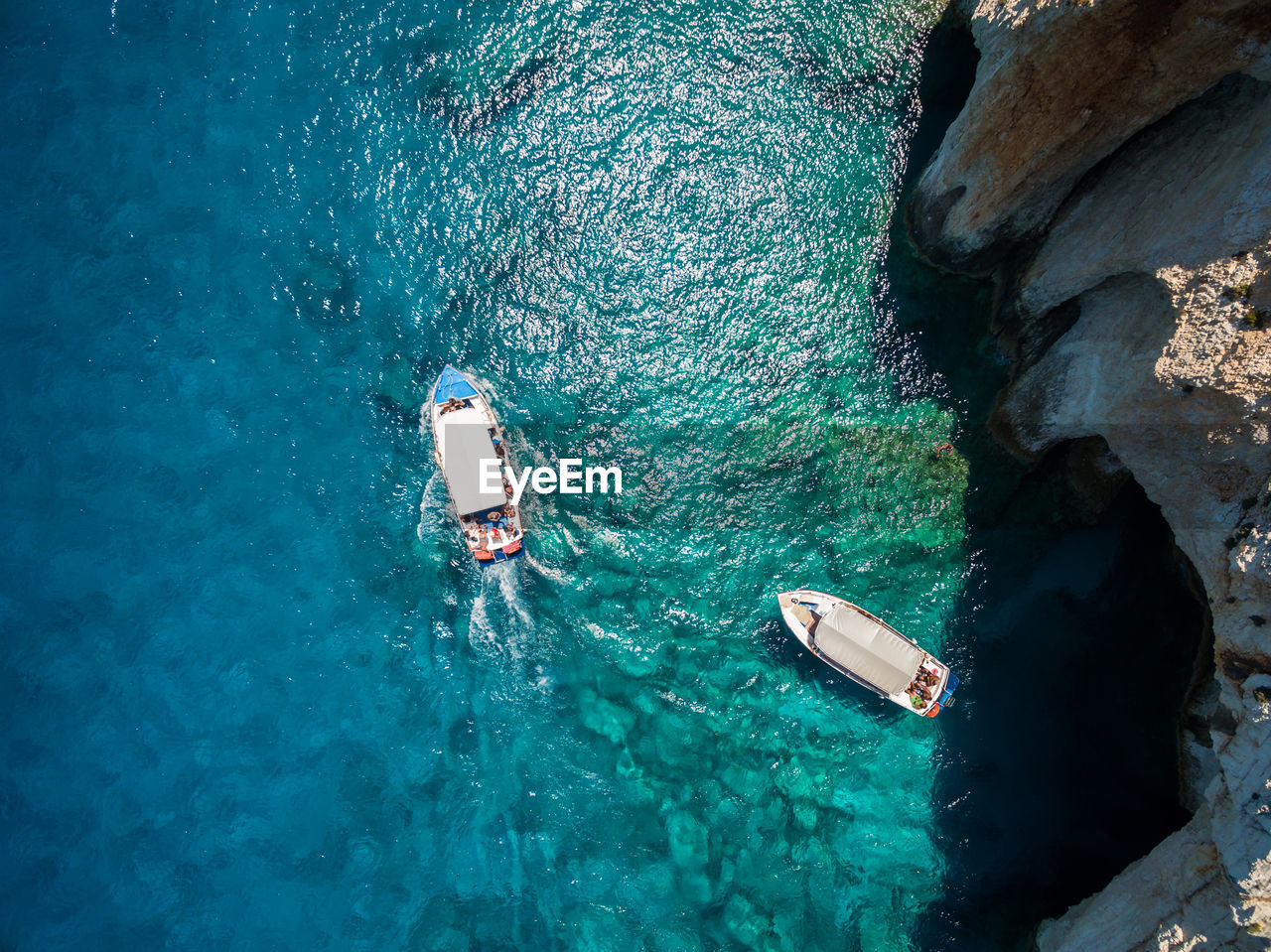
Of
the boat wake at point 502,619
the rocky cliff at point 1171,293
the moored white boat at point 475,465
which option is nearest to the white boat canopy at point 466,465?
the moored white boat at point 475,465

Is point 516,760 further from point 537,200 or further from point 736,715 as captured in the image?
point 537,200

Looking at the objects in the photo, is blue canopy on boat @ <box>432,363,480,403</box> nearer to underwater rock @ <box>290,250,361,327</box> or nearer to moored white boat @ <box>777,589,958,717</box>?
underwater rock @ <box>290,250,361,327</box>

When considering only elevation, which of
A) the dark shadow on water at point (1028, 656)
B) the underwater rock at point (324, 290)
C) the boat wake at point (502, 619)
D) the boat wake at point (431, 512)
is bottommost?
the dark shadow on water at point (1028, 656)

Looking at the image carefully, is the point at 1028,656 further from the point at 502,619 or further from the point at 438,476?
the point at 438,476

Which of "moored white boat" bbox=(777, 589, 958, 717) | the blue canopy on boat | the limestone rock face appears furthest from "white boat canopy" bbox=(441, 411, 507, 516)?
the limestone rock face

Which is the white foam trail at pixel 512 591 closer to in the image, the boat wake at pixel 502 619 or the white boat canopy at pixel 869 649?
the boat wake at pixel 502 619

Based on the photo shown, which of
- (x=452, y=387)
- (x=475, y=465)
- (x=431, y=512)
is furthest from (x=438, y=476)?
(x=452, y=387)
